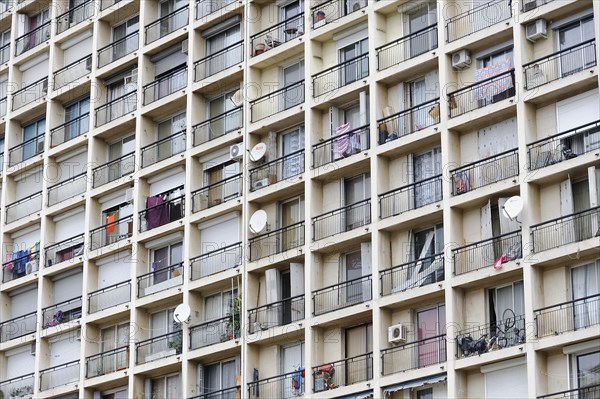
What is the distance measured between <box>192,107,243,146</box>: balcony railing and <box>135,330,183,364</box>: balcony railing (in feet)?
23.6

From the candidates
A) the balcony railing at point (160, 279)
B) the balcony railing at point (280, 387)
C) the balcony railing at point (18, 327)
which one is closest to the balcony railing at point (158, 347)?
the balcony railing at point (160, 279)

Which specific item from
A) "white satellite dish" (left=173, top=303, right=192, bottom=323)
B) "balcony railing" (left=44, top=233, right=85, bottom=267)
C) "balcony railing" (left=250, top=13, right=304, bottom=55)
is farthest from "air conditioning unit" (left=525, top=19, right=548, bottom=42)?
"balcony railing" (left=44, top=233, right=85, bottom=267)

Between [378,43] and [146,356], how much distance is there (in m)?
14.4

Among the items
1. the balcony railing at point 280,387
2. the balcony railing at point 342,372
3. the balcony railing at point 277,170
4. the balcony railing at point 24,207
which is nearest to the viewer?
the balcony railing at point 342,372

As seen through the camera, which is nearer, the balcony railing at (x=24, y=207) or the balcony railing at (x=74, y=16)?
the balcony railing at (x=24, y=207)

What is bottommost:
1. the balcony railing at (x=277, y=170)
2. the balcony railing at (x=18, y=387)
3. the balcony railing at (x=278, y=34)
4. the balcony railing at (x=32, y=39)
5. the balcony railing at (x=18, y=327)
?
the balcony railing at (x=18, y=387)

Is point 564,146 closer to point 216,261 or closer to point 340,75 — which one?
point 340,75

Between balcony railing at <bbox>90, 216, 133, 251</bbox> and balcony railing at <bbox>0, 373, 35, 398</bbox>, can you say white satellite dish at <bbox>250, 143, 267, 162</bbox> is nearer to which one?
balcony railing at <bbox>90, 216, 133, 251</bbox>

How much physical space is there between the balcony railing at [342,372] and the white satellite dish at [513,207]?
716 cm

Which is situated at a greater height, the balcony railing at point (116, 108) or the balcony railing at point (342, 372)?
the balcony railing at point (116, 108)

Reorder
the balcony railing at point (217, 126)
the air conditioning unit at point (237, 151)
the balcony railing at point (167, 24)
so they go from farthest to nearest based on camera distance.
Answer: the balcony railing at point (167, 24) < the balcony railing at point (217, 126) < the air conditioning unit at point (237, 151)

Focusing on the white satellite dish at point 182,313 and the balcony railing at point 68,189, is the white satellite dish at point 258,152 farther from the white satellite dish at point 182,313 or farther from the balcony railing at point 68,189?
the balcony railing at point 68,189

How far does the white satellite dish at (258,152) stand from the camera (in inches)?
2420

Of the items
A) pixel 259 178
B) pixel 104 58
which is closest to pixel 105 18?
pixel 104 58
